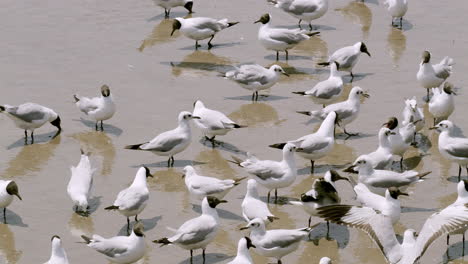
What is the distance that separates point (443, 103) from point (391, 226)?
16.2 feet

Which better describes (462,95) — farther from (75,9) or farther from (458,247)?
(75,9)

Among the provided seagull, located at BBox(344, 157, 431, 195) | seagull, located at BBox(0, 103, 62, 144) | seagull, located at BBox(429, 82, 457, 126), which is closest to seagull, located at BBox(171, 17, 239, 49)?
seagull, located at BBox(0, 103, 62, 144)

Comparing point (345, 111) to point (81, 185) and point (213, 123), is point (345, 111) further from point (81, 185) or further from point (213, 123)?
point (81, 185)

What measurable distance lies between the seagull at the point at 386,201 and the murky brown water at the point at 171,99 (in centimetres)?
43

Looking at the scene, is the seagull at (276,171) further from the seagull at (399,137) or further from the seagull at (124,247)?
the seagull at (124,247)

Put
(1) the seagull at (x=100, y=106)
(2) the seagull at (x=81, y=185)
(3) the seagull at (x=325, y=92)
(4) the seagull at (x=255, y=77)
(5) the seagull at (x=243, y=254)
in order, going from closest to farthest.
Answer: (5) the seagull at (x=243, y=254) < (2) the seagull at (x=81, y=185) < (1) the seagull at (x=100, y=106) < (3) the seagull at (x=325, y=92) < (4) the seagull at (x=255, y=77)

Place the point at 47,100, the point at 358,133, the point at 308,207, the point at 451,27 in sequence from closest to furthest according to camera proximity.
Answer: the point at 308,207, the point at 358,133, the point at 47,100, the point at 451,27

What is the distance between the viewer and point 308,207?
12.4 metres

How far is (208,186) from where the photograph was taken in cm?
1320

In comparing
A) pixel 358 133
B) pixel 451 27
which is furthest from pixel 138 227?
pixel 451 27

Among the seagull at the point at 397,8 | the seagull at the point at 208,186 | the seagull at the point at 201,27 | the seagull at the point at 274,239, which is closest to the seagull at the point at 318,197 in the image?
the seagull at the point at 274,239

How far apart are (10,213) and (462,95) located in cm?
820

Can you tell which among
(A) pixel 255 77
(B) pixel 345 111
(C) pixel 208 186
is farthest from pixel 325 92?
(C) pixel 208 186

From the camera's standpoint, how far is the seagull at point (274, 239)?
11.6 meters
